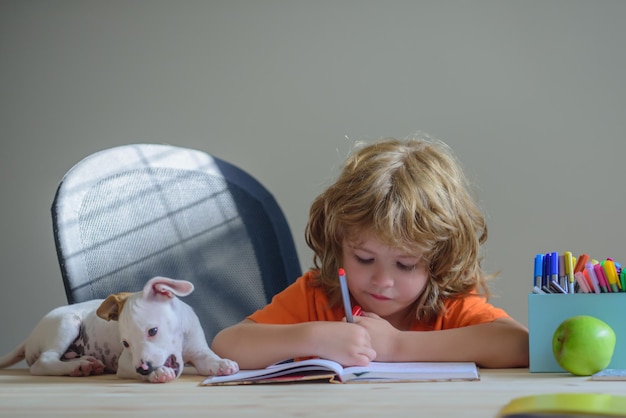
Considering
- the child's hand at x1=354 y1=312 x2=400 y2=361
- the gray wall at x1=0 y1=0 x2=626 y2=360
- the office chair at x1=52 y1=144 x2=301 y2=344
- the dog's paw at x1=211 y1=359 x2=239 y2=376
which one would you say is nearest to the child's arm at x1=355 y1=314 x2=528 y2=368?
the child's hand at x1=354 y1=312 x2=400 y2=361

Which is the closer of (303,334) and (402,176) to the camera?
(303,334)

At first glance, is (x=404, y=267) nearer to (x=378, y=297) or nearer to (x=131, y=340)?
(x=378, y=297)

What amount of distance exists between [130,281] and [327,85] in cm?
127

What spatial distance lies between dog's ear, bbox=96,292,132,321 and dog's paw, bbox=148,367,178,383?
0.14 m

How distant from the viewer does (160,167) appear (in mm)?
1904

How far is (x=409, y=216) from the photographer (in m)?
1.42

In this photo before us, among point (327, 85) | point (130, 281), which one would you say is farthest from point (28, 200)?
point (130, 281)

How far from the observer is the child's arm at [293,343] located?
123 cm

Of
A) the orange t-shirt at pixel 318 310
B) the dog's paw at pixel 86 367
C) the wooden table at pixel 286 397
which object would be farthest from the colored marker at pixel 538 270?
the dog's paw at pixel 86 367

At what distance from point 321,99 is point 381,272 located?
149 cm

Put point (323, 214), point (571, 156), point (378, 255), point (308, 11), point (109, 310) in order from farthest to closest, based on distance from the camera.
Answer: point (308, 11), point (571, 156), point (323, 214), point (378, 255), point (109, 310)

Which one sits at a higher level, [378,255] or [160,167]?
[160,167]

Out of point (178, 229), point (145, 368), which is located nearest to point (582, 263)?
point (145, 368)

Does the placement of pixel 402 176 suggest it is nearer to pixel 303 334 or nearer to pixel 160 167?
pixel 303 334
